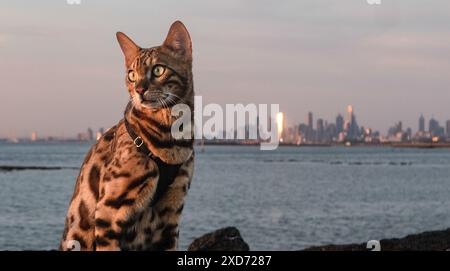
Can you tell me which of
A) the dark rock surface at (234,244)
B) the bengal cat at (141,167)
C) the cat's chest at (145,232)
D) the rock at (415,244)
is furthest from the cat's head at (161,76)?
the rock at (415,244)

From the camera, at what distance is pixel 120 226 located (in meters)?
7.68

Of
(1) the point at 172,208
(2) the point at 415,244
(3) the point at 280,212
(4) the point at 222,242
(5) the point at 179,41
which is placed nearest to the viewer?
(5) the point at 179,41

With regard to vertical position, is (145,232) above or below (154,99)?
below

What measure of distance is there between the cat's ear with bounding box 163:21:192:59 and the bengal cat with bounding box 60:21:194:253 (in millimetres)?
10

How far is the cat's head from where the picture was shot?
301 inches

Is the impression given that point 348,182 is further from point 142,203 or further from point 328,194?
point 142,203

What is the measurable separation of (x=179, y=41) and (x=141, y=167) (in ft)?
4.57

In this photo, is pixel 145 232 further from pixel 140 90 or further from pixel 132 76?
pixel 132 76

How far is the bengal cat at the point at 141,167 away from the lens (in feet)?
25.2

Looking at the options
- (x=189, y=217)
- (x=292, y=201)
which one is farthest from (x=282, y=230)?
(x=292, y=201)

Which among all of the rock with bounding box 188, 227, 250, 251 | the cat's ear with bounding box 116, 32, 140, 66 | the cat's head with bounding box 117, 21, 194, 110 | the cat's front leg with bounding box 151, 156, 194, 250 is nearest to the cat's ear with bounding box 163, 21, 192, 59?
the cat's head with bounding box 117, 21, 194, 110

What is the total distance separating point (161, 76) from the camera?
7.73m

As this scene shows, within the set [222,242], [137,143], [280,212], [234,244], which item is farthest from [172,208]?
[280,212]

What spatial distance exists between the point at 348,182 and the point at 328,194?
27.4 m
